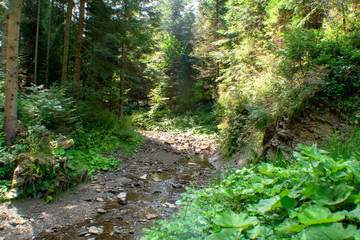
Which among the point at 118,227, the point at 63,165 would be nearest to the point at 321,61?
the point at 118,227

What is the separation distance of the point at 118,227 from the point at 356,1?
351 inches

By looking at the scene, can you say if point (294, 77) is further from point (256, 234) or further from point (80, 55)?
point (80, 55)

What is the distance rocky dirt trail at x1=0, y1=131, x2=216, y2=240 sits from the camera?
3404 millimetres

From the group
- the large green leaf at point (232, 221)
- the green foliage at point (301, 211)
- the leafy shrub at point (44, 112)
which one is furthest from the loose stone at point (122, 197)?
the large green leaf at point (232, 221)

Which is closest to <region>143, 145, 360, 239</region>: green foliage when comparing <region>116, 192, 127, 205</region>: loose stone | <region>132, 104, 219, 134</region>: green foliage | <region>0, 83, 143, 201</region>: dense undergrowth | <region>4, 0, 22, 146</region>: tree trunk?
<region>116, 192, 127, 205</region>: loose stone

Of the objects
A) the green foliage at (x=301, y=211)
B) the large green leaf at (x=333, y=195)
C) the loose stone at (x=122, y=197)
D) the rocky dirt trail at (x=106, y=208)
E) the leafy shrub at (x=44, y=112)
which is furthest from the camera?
the leafy shrub at (x=44, y=112)

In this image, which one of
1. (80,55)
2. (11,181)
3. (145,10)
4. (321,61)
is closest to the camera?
(11,181)

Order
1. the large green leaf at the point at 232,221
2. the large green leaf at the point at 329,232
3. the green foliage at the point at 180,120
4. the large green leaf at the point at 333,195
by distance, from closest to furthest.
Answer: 1. the large green leaf at the point at 329,232
2. the large green leaf at the point at 333,195
3. the large green leaf at the point at 232,221
4. the green foliage at the point at 180,120

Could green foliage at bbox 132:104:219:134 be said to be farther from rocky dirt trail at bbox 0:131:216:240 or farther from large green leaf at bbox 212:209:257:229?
large green leaf at bbox 212:209:257:229

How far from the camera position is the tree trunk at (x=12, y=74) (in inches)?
208

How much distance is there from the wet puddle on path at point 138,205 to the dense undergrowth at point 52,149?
117 cm

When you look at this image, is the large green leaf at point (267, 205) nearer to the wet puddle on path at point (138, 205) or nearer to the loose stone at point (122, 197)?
the wet puddle on path at point (138, 205)

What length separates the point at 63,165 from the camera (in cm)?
493

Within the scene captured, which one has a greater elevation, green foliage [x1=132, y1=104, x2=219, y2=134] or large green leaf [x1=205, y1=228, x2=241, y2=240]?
large green leaf [x1=205, y1=228, x2=241, y2=240]
